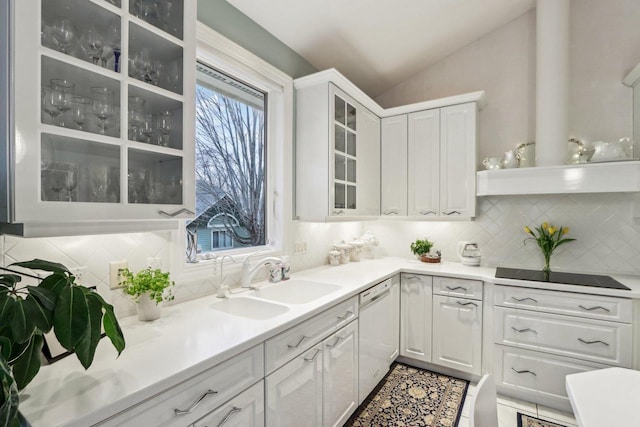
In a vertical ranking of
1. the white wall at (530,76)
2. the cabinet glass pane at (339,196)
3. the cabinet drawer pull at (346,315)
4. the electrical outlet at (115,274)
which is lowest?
the cabinet drawer pull at (346,315)

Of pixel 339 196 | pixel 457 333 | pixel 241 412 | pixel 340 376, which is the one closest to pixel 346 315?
pixel 340 376

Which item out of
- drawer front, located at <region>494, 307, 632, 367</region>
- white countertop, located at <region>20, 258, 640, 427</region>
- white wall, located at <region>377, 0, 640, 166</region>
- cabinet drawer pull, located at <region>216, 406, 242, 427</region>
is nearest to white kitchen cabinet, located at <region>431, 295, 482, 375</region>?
drawer front, located at <region>494, 307, 632, 367</region>

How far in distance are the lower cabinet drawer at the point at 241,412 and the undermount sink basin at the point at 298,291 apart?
79 centimetres

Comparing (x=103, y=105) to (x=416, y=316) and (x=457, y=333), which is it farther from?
(x=457, y=333)

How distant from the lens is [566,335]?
7.26 feet

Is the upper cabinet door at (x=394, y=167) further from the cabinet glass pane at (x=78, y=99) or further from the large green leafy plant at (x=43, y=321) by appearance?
the large green leafy plant at (x=43, y=321)

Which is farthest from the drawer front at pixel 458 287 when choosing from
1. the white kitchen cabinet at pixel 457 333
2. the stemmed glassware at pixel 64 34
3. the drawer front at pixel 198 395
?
the stemmed glassware at pixel 64 34

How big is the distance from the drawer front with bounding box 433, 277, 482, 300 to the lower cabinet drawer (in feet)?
6.05

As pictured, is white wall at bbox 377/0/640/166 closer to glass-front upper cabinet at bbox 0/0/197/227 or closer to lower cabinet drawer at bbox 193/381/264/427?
glass-front upper cabinet at bbox 0/0/197/227

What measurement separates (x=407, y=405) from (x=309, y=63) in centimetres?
283

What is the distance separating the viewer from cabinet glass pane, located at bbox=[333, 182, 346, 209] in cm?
249

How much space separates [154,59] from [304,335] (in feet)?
4.61

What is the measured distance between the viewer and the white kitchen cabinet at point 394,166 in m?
3.12

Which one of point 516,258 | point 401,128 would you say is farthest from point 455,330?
point 401,128
